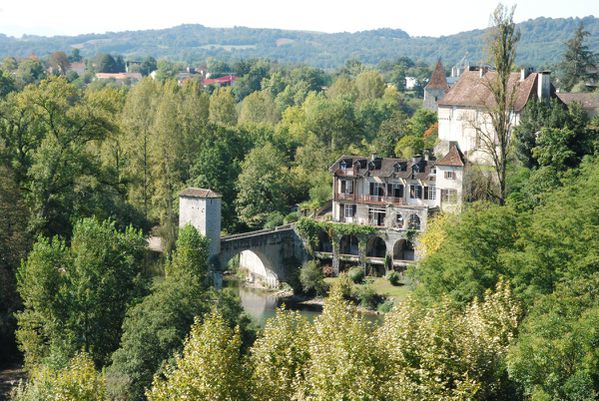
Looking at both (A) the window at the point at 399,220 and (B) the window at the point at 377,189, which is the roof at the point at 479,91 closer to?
(B) the window at the point at 377,189

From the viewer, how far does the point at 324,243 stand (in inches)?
2584

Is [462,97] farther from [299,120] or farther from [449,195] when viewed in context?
[299,120]

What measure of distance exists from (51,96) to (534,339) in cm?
3527

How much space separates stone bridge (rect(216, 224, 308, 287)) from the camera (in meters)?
62.2

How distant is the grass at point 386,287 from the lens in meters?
58.4

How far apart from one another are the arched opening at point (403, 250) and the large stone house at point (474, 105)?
641 cm

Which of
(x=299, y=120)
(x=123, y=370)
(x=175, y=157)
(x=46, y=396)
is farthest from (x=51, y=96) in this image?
(x=299, y=120)

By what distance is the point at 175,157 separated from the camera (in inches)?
2781

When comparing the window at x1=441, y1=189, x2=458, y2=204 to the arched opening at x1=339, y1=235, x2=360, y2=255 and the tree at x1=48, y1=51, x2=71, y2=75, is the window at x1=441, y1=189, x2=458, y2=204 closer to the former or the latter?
the arched opening at x1=339, y1=235, x2=360, y2=255

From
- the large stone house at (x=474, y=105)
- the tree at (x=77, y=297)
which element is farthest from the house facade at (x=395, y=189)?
the tree at (x=77, y=297)

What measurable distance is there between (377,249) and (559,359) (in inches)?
1462

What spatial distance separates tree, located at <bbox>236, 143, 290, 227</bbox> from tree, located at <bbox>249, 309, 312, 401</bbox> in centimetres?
3780

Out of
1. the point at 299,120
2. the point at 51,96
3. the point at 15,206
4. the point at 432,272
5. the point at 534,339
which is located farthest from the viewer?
the point at 299,120

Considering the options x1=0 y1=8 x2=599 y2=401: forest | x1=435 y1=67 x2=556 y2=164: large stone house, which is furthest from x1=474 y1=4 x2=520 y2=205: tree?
x1=435 y1=67 x2=556 y2=164: large stone house
